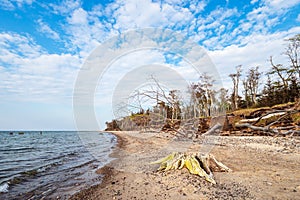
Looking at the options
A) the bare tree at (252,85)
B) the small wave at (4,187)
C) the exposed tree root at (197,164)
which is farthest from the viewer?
the bare tree at (252,85)

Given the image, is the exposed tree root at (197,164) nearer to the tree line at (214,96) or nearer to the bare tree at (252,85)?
the tree line at (214,96)

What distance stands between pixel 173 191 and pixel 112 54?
7.25 m

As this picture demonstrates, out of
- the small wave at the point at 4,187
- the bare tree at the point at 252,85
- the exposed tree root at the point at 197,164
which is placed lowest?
the small wave at the point at 4,187

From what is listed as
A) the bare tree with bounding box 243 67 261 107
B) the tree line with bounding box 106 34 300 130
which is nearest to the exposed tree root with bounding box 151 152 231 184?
the tree line with bounding box 106 34 300 130

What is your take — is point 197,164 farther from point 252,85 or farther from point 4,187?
point 252,85

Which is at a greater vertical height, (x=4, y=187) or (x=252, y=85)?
(x=252, y=85)

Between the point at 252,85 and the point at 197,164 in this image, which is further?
the point at 252,85

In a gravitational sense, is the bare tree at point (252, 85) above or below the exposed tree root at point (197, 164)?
above

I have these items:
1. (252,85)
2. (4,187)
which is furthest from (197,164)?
Answer: (252,85)

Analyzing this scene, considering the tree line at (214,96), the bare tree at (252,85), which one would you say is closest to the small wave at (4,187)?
the tree line at (214,96)

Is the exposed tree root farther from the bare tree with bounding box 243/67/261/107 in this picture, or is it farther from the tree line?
the bare tree with bounding box 243/67/261/107

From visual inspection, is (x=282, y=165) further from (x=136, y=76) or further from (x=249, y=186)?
(x=136, y=76)

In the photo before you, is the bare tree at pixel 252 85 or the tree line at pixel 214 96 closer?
the tree line at pixel 214 96

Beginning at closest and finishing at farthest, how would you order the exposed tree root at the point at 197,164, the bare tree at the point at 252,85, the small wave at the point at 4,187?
the exposed tree root at the point at 197,164, the small wave at the point at 4,187, the bare tree at the point at 252,85
